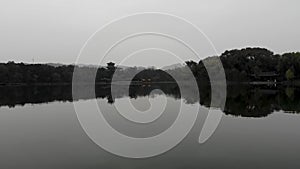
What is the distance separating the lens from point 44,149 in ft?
25.8

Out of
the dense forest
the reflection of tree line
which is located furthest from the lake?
the dense forest

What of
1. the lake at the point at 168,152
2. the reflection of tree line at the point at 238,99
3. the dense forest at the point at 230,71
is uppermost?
the dense forest at the point at 230,71

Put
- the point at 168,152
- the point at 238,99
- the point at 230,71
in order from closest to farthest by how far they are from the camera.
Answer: the point at 168,152 < the point at 238,99 < the point at 230,71

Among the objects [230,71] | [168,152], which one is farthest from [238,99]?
[230,71]

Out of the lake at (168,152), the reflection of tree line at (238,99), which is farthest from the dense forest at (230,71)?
the lake at (168,152)

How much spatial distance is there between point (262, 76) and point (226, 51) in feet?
42.6

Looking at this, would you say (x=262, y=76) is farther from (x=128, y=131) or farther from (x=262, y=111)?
(x=128, y=131)

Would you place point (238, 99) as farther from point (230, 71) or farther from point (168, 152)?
point (230, 71)

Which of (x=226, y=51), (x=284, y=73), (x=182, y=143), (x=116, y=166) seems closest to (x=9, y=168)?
(x=116, y=166)

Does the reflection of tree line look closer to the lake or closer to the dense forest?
the lake

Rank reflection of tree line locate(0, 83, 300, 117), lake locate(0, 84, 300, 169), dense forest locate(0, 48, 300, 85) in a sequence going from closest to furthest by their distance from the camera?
1. lake locate(0, 84, 300, 169)
2. reflection of tree line locate(0, 83, 300, 117)
3. dense forest locate(0, 48, 300, 85)

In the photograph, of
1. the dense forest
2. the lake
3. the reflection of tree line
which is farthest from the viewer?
the dense forest

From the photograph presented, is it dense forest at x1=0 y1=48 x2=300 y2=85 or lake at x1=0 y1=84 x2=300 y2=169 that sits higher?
dense forest at x1=0 y1=48 x2=300 y2=85

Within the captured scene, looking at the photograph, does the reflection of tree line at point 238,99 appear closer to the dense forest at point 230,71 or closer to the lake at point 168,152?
the lake at point 168,152
